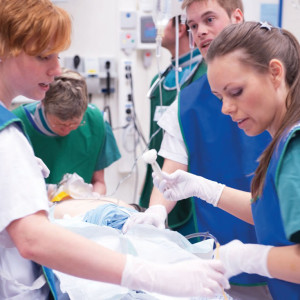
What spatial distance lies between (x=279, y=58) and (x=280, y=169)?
0.32 metres

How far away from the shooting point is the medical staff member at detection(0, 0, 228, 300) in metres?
0.88

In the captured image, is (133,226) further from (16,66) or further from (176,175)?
(16,66)

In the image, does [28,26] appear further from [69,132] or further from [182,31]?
[182,31]

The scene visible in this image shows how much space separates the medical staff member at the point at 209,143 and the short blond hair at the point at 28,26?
0.82 metres

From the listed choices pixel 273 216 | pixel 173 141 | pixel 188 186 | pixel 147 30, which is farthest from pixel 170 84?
pixel 273 216

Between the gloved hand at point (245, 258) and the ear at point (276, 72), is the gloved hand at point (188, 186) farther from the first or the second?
the ear at point (276, 72)

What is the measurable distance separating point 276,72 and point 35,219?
70 centimetres

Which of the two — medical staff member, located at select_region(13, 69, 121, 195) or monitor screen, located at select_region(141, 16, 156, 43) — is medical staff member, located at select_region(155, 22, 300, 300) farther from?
monitor screen, located at select_region(141, 16, 156, 43)

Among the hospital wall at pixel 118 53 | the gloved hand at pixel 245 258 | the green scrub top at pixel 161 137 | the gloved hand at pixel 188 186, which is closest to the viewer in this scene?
the gloved hand at pixel 245 258

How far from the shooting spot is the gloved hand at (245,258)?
0.98 metres

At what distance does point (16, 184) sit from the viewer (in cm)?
88

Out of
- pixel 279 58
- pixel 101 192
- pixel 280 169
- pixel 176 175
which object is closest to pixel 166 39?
pixel 101 192

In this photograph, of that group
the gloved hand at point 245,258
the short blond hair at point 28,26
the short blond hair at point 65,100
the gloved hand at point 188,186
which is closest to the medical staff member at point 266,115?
the gloved hand at point 245,258

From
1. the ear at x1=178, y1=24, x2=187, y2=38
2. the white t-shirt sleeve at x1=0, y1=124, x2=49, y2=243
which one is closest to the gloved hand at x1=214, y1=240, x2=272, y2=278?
the white t-shirt sleeve at x1=0, y1=124, x2=49, y2=243
